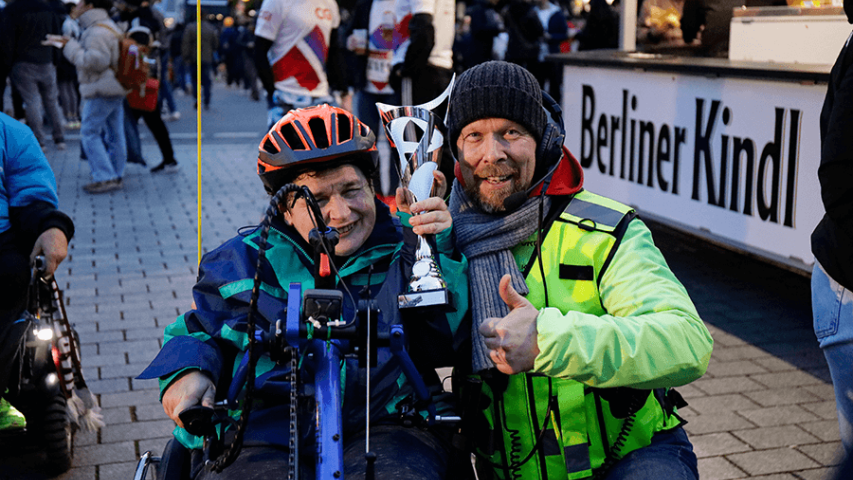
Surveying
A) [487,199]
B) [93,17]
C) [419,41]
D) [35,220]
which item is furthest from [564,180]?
[93,17]

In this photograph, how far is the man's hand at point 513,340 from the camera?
1898 mm

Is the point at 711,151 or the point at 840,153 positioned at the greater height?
the point at 840,153

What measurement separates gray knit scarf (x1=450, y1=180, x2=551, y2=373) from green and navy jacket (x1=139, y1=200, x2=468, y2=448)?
6 cm

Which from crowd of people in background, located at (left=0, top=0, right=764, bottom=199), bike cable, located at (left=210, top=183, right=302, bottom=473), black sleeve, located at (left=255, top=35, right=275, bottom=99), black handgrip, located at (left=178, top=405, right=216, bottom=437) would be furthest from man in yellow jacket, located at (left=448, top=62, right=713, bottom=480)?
black sleeve, located at (left=255, top=35, right=275, bottom=99)

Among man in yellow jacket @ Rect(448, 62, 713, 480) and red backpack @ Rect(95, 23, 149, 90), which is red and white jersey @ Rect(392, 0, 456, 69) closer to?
red backpack @ Rect(95, 23, 149, 90)

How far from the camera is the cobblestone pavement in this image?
3.84 metres

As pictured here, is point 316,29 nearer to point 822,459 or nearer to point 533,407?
point 822,459

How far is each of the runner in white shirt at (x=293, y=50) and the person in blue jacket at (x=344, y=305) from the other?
5558mm

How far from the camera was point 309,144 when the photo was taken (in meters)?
2.29

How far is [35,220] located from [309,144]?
172 centimetres

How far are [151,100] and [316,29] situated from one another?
2.93 metres

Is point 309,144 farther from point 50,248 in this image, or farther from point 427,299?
point 50,248

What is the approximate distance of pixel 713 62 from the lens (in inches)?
246

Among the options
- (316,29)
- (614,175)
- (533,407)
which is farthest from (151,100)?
(533,407)
